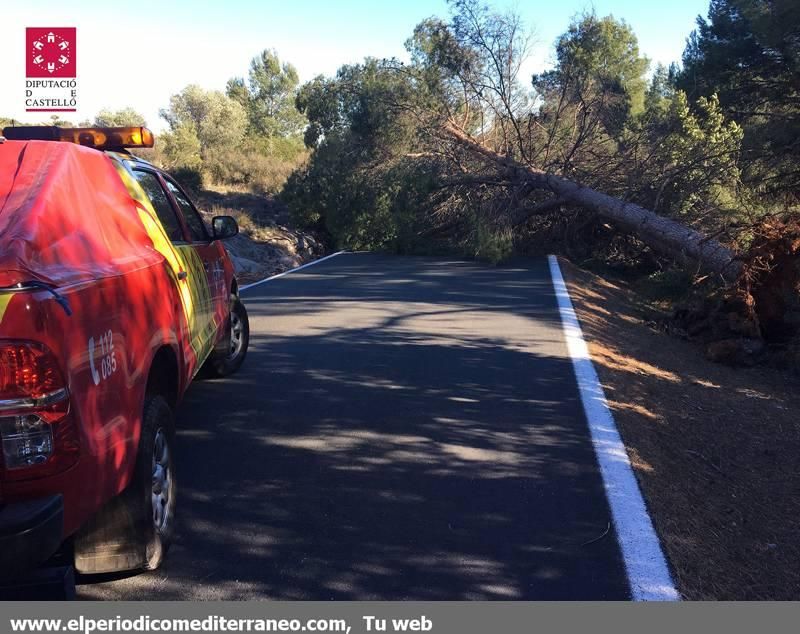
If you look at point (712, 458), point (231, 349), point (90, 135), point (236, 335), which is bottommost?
point (712, 458)

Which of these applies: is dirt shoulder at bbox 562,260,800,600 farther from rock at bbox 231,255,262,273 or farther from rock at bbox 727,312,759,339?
rock at bbox 231,255,262,273

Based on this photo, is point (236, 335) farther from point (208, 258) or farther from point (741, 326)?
point (741, 326)

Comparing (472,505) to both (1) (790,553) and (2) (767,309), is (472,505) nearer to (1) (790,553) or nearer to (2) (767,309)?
(1) (790,553)

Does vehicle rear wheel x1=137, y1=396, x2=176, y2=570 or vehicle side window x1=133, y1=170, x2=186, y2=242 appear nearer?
vehicle rear wheel x1=137, y1=396, x2=176, y2=570

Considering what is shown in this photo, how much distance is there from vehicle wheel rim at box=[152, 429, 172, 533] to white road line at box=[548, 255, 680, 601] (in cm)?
239

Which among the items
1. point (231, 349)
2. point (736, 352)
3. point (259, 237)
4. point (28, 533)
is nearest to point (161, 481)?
point (28, 533)

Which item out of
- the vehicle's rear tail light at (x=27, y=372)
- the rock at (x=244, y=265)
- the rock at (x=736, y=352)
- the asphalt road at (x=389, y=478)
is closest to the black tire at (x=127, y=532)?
the asphalt road at (x=389, y=478)

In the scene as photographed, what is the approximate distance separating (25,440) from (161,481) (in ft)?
3.96

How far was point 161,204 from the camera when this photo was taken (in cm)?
550

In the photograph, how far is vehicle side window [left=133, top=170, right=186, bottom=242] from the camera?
524 centimetres

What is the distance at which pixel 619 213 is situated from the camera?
16172 mm

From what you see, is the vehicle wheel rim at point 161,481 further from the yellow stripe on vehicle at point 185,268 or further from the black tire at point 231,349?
Answer: the black tire at point 231,349

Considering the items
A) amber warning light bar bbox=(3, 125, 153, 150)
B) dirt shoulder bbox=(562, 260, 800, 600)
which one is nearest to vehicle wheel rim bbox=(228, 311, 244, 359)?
amber warning light bar bbox=(3, 125, 153, 150)

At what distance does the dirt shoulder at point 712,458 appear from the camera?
13.2ft
